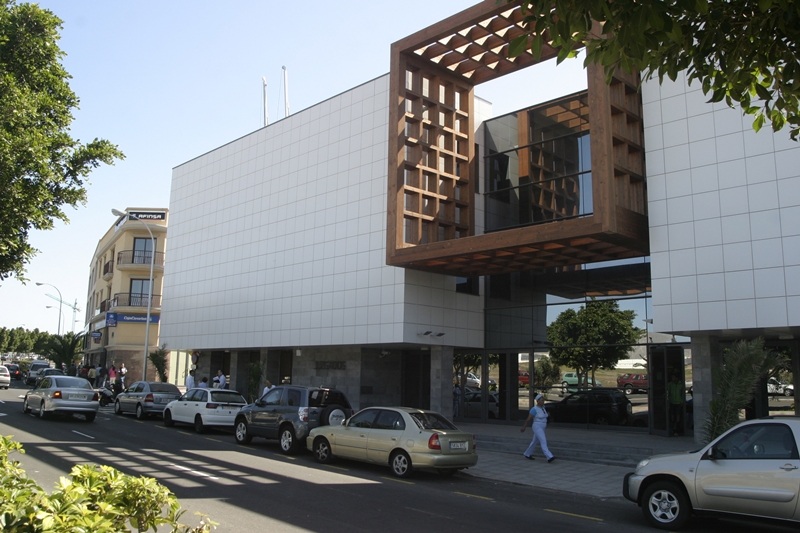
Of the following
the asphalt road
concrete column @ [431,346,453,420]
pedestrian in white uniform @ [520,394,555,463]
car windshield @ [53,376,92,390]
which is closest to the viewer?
the asphalt road

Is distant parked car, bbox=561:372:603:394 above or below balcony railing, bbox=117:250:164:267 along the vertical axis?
below

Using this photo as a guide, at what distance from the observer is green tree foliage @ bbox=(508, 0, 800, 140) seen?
505 cm

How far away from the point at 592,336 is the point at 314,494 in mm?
13674

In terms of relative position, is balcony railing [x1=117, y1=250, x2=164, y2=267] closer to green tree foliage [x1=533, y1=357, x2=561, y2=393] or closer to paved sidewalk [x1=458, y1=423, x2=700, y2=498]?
green tree foliage [x1=533, y1=357, x2=561, y2=393]

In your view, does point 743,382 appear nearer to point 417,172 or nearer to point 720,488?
point 720,488

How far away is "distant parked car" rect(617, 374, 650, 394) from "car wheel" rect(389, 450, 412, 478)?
10275 millimetres

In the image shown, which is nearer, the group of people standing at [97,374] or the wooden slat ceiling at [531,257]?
the wooden slat ceiling at [531,257]

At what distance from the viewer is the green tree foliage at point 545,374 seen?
2295cm

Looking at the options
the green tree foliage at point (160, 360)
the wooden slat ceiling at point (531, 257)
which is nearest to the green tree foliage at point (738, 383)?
the wooden slat ceiling at point (531, 257)

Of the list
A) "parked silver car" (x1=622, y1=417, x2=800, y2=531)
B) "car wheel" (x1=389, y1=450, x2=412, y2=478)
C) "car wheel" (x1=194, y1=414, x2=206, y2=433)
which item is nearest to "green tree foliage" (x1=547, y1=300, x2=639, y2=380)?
"car wheel" (x1=389, y1=450, x2=412, y2=478)

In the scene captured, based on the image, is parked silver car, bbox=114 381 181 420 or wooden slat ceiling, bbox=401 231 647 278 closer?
wooden slat ceiling, bbox=401 231 647 278

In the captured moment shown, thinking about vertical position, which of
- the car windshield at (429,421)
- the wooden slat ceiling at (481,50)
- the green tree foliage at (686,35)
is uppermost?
the wooden slat ceiling at (481,50)

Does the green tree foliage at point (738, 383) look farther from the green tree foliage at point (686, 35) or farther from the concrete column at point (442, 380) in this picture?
the concrete column at point (442, 380)

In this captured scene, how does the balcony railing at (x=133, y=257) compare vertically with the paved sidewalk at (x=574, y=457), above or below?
above
